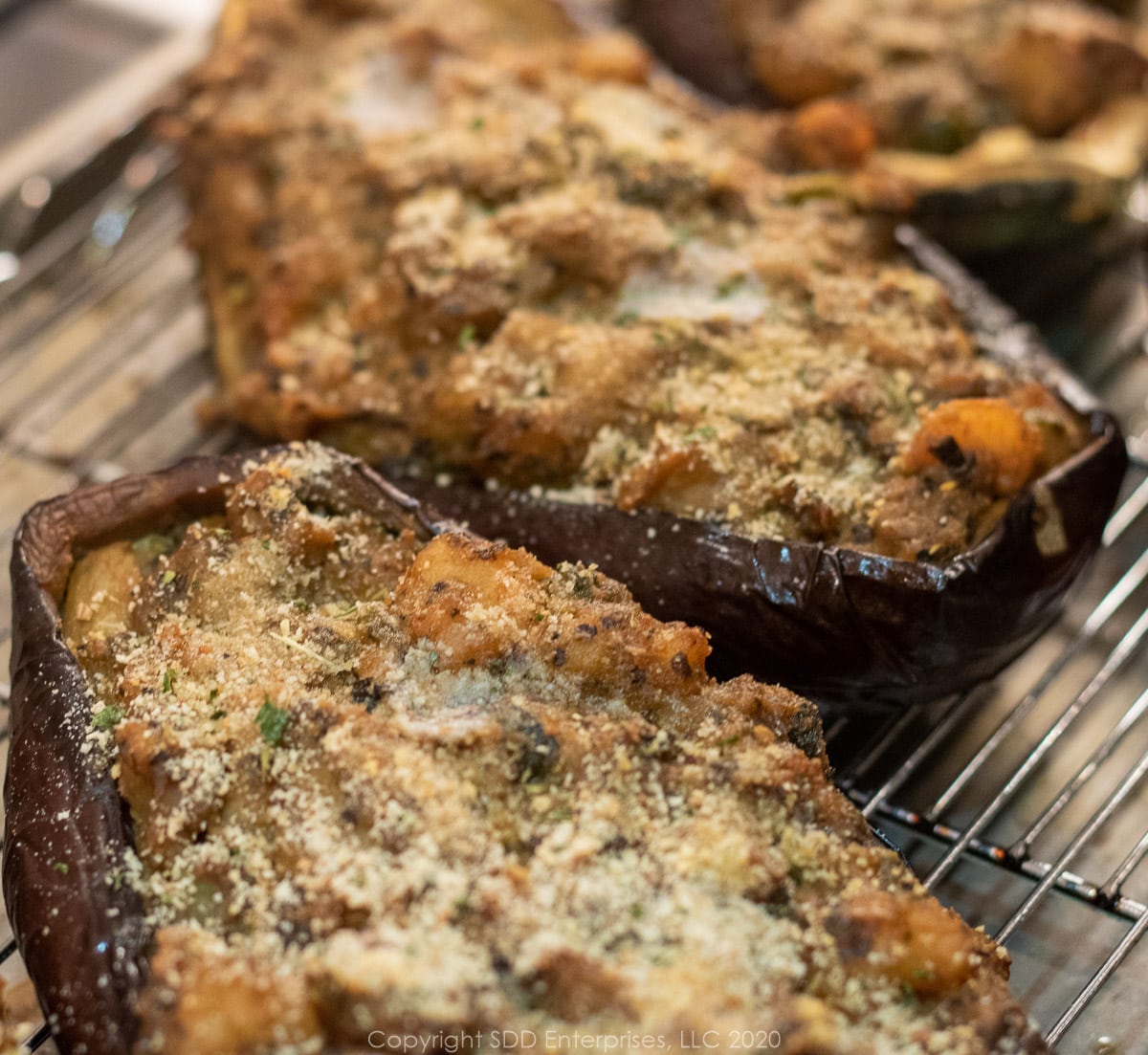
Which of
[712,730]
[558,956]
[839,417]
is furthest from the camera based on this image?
[839,417]

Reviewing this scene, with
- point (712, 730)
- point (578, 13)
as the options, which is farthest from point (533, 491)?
point (578, 13)

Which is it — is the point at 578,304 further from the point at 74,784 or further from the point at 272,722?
the point at 74,784

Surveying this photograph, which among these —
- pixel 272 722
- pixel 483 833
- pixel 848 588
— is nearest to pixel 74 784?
pixel 272 722

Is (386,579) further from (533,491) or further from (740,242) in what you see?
(740,242)

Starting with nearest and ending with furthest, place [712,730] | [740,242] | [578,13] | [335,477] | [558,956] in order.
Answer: [558,956] → [712,730] → [335,477] → [740,242] → [578,13]

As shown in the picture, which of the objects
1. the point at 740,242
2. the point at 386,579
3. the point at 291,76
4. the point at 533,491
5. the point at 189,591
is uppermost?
the point at 740,242

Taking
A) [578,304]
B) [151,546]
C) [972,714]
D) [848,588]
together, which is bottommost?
[151,546]

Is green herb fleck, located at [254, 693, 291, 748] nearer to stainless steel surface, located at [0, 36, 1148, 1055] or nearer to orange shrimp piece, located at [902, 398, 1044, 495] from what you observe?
stainless steel surface, located at [0, 36, 1148, 1055]
